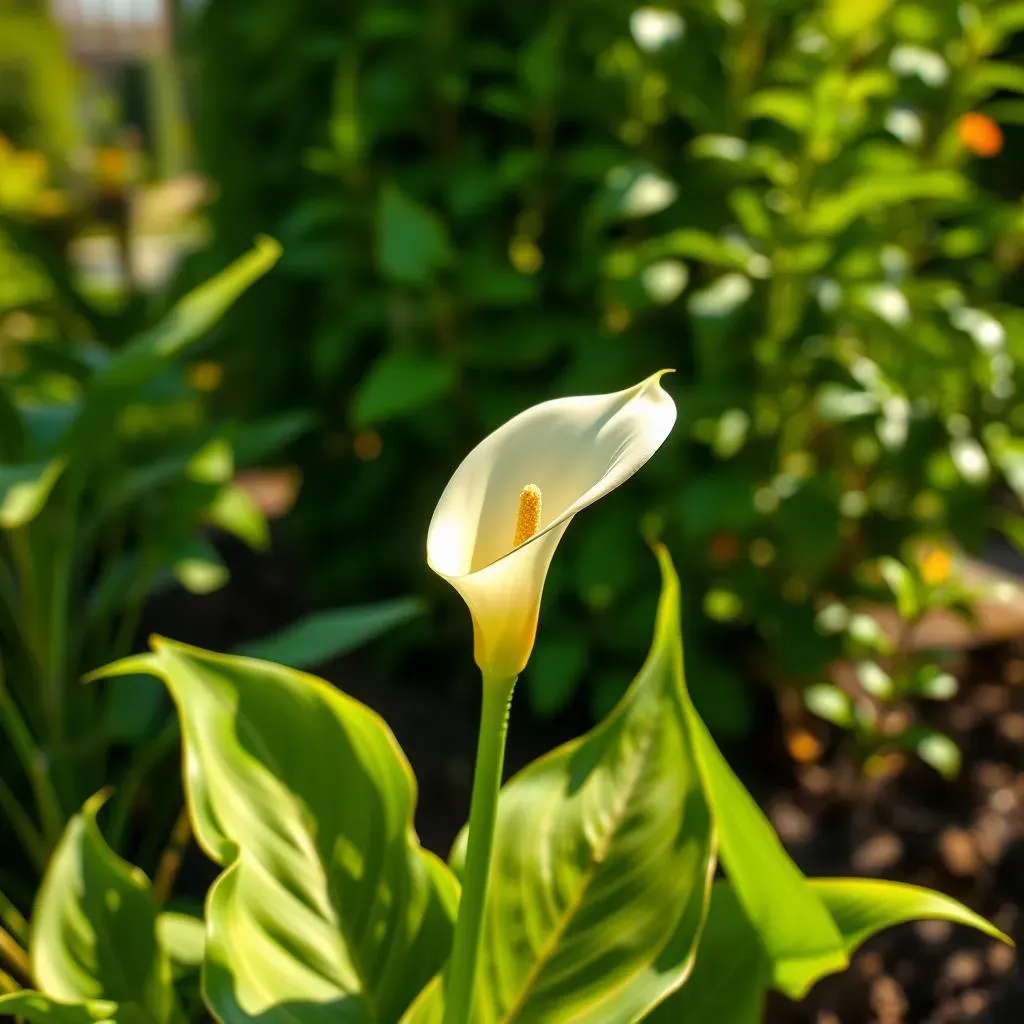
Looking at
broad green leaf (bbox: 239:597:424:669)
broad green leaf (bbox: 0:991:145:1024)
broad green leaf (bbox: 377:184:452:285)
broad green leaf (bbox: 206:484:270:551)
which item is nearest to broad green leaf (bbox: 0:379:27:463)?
broad green leaf (bbox: 206:484:270:551)

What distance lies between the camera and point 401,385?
71.0 inches

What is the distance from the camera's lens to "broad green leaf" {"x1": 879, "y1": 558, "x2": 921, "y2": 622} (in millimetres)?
1738

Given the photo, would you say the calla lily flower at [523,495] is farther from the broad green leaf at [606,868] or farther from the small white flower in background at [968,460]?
the small white flower in background at [968,460]

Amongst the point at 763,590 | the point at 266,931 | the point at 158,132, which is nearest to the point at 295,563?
the point at 763,590

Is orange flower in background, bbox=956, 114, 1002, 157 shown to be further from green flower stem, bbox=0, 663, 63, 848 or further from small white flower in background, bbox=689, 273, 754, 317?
green flower stem, bbox=0, 663, 63, 848

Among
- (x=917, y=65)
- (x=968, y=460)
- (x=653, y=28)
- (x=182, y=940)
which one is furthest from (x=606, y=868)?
(x=917, y=65)

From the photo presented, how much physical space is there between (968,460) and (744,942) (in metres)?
0.95

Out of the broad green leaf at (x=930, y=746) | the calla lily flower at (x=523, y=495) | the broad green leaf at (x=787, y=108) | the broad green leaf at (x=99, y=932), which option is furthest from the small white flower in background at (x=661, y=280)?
the broad green leaf at (x=99, y=932)

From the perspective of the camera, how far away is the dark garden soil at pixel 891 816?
1562 mm

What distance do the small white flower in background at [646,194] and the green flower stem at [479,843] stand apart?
3.40ft

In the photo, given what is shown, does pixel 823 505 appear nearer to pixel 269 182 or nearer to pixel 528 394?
pixel 528 394

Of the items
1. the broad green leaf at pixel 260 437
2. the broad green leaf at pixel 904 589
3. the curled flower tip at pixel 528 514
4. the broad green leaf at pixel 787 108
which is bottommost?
the broad green leaf at pixel 904 589

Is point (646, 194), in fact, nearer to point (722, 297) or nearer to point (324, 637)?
point (722, 297)

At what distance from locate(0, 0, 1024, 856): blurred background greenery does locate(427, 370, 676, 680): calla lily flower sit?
2.35ft
